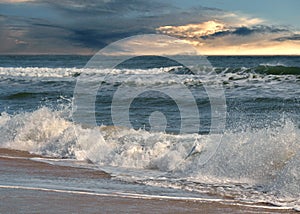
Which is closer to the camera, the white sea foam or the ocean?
the ocean

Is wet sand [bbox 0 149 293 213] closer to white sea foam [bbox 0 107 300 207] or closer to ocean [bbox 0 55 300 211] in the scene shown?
ocean [bbox 0 55 300 211]

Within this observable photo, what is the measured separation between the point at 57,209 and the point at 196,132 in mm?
6543

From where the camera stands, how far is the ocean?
6634 millimetres

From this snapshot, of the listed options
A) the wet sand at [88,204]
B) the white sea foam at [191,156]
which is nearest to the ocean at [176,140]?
the white sea foam at [191,156]

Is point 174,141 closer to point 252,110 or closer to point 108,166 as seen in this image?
point 108,166

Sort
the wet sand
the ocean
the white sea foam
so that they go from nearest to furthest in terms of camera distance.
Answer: the wet sand → the ocean → the white sea foam

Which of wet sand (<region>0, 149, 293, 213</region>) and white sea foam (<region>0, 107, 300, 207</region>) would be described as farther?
white sea foam (<region>0, 107, 300, 207</region>)

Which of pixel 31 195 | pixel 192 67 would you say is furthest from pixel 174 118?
pixel 192 67

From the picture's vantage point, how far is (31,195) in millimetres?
5855

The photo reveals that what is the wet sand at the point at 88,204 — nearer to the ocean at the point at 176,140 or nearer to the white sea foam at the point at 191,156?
the ocean at the point at 176,140

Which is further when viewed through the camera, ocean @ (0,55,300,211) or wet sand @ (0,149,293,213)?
ocean @ (0,55,300,211)

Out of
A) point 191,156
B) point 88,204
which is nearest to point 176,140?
point 191,156

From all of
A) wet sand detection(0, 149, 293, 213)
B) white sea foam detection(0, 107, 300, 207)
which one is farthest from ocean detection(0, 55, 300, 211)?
wet sand detection(0, 149, 293, 213)

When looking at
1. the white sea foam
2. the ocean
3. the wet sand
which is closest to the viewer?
the wet sand
